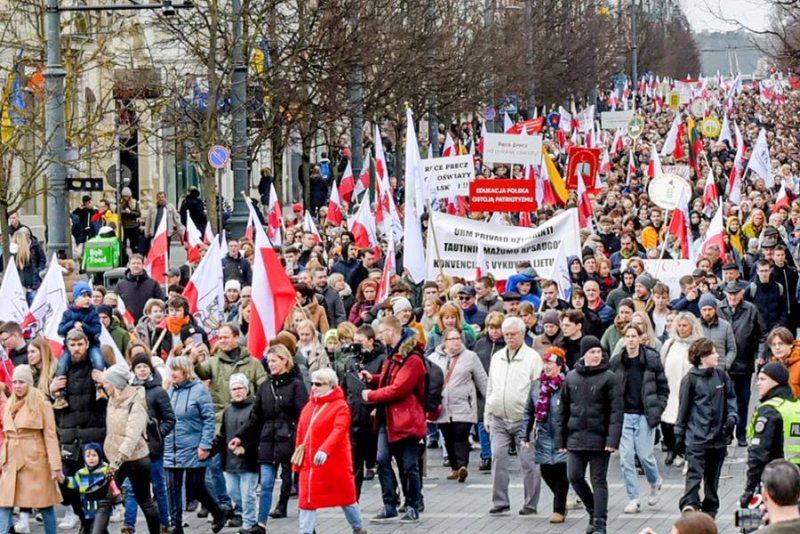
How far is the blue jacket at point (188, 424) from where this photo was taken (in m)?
13.7

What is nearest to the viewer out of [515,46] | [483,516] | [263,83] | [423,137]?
[483,516]

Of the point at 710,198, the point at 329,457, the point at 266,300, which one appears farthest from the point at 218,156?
the point at 329,457

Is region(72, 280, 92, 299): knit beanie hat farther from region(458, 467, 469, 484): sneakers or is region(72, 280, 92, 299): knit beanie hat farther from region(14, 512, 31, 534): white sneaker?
region(458, 467, 469, 484): sneakers

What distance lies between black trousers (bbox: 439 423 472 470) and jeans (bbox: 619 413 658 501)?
165 cm

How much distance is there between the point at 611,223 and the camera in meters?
25.9

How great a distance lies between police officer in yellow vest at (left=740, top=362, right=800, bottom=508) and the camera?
11.6 meters

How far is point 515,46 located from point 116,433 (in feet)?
157

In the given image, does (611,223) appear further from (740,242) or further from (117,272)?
(117,272)

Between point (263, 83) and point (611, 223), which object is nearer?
point (611, 223)

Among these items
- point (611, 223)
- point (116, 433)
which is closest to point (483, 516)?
point (116, 433)

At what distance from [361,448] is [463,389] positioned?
171cm

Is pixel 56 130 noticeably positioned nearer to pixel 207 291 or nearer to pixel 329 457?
pixel 207 291

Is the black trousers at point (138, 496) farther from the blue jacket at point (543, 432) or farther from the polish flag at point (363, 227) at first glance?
the polish flag at point (363, 227)

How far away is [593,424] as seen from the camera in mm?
13281
